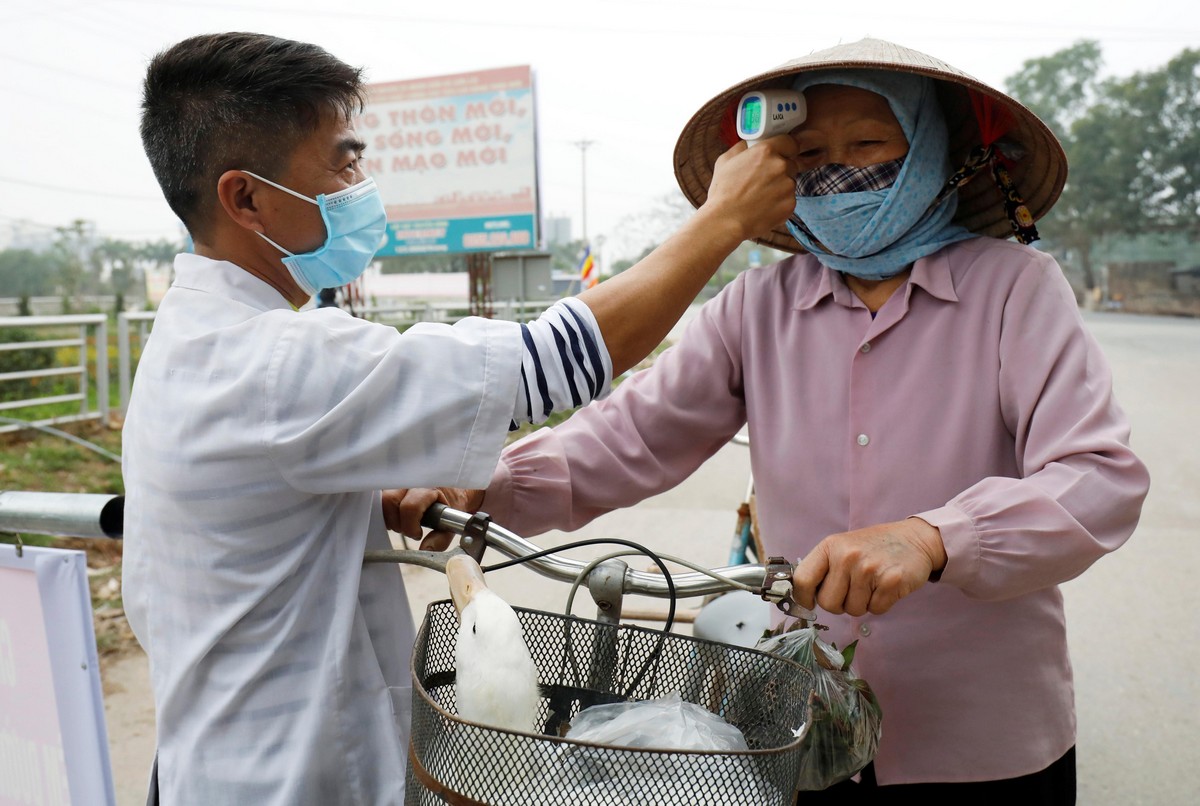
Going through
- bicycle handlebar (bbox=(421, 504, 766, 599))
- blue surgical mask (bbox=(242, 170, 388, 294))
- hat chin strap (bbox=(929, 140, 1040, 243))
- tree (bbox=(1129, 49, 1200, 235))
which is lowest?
bicycle handlebar (bbox=(421, 504, 766, 599))

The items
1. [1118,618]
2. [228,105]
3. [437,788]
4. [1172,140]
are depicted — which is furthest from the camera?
[1172,140]

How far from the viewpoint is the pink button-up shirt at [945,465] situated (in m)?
1.43

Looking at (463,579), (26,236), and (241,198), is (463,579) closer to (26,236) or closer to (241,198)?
(241,198)

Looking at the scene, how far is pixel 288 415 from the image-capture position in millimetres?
1249

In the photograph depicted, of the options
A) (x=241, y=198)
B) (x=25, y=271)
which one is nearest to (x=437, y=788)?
(x=241, y=198)

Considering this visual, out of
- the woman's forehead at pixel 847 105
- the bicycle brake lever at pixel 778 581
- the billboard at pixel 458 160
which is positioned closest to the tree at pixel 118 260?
the billboard at pixel 458 160

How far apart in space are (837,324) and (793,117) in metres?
0.38

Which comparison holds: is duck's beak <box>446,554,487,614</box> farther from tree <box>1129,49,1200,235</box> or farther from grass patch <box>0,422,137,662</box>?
tree <box>1129,49,1200,235</box>

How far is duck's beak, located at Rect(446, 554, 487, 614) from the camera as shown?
45.4 inches

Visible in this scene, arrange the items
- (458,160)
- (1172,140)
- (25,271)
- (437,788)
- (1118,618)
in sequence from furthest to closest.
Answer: (1172,140) < (25,271) < (458,160) < (1118,618) < (437,788)

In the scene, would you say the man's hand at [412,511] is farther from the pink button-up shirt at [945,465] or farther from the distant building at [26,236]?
the distant building at [26,236]

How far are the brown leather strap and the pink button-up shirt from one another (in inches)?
29.9

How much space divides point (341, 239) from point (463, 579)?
66cm

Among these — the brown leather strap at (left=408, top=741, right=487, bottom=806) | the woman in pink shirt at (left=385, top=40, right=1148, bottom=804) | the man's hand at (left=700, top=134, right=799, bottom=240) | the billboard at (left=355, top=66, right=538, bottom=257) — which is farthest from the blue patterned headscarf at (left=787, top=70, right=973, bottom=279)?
the billboard at (left=355, top=66, right=538, bottom=257)
